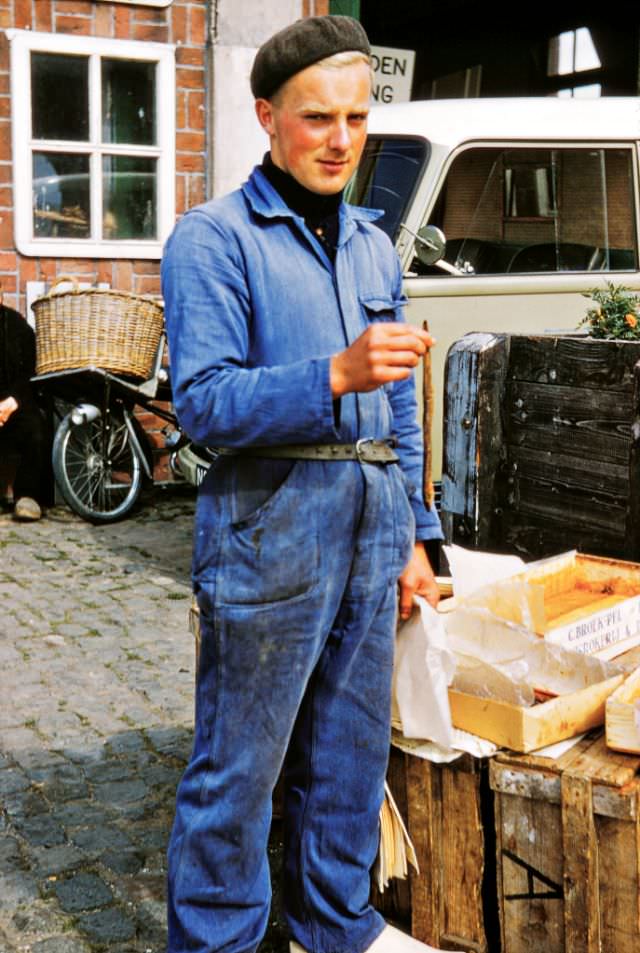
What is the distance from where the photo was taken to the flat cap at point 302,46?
237 centimetres

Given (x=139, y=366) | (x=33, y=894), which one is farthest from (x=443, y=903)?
(x=139, y=366)

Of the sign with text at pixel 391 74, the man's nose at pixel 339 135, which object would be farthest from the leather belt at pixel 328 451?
the sign with text at pixel 391 74

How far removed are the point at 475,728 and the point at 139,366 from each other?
5.74 metres

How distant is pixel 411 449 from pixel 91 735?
90.2 inches

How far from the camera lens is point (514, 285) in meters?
6.88

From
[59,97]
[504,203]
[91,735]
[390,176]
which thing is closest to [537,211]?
[504,203]

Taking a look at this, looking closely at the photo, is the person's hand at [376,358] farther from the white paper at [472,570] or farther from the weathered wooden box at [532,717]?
the white paper at [472,570]

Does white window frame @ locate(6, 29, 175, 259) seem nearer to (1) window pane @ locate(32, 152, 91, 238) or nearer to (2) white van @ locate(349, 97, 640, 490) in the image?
(1) window pane @ locate(32, 152, 91, 238)

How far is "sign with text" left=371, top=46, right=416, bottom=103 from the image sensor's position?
10.3 metres

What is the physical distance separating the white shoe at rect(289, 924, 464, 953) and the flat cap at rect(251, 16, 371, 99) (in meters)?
1.87

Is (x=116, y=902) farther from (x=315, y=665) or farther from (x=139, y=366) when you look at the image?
(x=139, y=366)

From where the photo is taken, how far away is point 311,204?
2531mm

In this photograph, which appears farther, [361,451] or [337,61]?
[361,451]

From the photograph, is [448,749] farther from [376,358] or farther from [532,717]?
[376,358]
